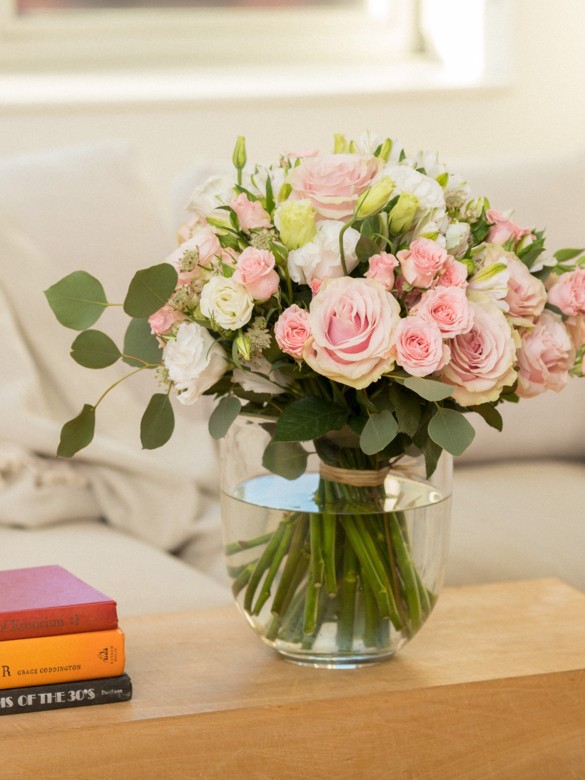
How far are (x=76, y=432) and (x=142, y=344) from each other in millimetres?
100

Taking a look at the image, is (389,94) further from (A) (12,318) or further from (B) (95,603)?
(B) (95,603)

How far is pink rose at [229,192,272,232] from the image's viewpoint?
3.22 ft

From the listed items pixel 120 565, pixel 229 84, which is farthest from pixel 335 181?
pixel 229 84

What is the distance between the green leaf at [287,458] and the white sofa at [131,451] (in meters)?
0.46

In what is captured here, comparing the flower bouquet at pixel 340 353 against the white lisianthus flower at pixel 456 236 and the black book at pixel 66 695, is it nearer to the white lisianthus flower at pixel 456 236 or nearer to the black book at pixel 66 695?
the white lisianthus flower at pixel 456 236

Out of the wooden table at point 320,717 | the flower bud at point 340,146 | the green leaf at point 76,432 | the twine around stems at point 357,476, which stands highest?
the flower bud at point 340,146

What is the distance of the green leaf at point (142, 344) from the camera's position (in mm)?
1039

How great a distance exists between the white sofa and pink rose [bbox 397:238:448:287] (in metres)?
0.66

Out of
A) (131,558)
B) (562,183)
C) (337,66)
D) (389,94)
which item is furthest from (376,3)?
(131,558)

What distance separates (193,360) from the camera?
0.95 meters

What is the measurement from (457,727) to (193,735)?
0.25 m

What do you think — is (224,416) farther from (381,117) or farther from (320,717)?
(381,117)

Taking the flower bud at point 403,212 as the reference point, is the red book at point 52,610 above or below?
below

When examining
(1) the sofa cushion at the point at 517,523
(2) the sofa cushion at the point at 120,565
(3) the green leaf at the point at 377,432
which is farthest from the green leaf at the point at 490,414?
(1) the sofa cushion at the point at 517,523
